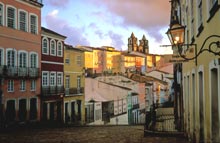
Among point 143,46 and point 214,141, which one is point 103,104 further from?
point 143,46

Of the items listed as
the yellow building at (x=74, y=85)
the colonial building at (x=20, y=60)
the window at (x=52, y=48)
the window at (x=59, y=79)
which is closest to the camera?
the colonial building at (x=20, y=60)

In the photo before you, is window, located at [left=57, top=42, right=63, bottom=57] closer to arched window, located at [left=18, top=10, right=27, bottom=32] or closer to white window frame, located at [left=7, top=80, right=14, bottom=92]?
arched window, located at [left=18, top=10, right=27, bottom=32]

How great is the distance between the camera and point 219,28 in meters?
5.32

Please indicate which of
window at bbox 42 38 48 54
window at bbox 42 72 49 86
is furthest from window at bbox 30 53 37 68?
window at bbox 42 72 49 86

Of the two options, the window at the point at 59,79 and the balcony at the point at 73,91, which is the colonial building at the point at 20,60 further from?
the balcony at the point at 73,91

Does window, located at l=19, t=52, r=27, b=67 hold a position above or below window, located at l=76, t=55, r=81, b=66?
below

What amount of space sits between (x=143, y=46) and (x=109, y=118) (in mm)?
86607

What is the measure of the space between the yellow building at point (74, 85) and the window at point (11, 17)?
897 centimetres

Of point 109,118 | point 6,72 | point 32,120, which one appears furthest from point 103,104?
point 6,72

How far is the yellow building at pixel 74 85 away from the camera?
34.0 meters

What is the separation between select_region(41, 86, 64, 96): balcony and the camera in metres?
29.6

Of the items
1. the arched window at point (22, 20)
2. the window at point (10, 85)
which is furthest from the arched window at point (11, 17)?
the window at point (10, 85)

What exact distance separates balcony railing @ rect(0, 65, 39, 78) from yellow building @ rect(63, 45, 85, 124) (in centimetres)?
613

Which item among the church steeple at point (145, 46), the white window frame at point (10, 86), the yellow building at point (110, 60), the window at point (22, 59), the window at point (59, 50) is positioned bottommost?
the white window frame at point (10, 86)
